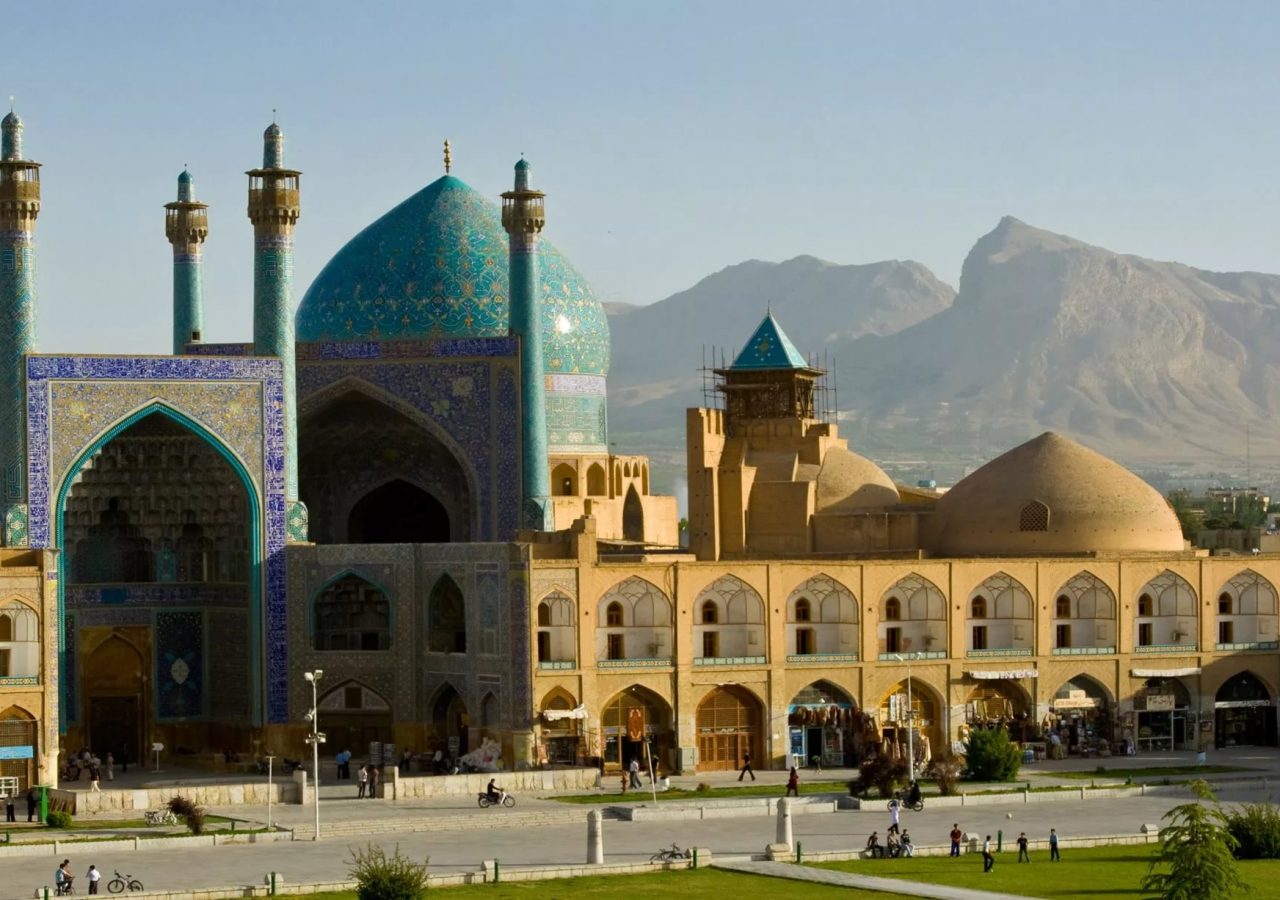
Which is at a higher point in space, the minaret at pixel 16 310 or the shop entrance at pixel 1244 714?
the minaret at pixel 16 310

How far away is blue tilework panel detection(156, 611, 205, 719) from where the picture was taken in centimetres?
4509

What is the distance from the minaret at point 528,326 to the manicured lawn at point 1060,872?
48.5 feet

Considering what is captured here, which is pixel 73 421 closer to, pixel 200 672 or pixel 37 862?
pixel 200 672

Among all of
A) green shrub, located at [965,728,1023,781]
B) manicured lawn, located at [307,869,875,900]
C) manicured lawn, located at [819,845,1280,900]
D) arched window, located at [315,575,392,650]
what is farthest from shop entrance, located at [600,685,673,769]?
manicured lawn, located at [307,869,875,900]

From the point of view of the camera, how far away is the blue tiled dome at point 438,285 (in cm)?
4781

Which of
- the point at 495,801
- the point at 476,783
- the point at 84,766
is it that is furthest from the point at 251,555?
the point at 495,801

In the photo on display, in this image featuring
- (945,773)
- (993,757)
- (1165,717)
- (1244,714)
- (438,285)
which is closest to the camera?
(945,773)

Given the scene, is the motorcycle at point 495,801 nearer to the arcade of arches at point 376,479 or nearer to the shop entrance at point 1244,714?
the arcade of arches at point 376,479

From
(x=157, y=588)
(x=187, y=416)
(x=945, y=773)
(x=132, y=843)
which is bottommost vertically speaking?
(x=132, y=843)

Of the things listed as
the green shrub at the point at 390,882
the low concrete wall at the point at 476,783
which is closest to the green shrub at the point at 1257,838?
the green shrub at the point at 390,882

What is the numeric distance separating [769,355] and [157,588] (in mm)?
13496

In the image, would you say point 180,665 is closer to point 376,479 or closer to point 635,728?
point 376,479

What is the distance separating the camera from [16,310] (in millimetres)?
41562

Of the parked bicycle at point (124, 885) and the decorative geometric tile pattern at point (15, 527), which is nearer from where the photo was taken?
the parked bicycle at point (124, 885)
